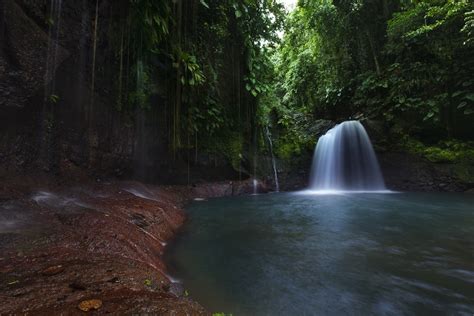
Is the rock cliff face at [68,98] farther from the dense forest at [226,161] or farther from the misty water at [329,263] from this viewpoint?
the misty water at [329,263]

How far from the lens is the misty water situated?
7.77 feet

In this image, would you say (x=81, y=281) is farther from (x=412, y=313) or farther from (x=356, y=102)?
(x=356, y=102)

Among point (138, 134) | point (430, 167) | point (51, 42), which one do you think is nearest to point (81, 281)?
point (51, 42)

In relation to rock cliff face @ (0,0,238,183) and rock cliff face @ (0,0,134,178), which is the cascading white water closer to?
rock cliff face @ (0,0,238,183)

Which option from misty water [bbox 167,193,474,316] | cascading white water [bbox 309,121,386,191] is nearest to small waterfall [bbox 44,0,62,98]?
misty water [bbox 167,193,474,316]

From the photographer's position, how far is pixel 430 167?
1021 centimetres

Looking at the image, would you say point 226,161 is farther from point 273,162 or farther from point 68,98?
point 68,98

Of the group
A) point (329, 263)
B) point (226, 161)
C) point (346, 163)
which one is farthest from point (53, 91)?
point (346, 163)

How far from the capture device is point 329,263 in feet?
10.8

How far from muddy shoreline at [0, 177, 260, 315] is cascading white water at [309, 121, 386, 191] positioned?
25.9ft

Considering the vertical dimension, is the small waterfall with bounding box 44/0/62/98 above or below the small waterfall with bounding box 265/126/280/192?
above

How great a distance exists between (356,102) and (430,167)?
4.55 meters

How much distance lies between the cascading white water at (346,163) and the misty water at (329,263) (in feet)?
17.1

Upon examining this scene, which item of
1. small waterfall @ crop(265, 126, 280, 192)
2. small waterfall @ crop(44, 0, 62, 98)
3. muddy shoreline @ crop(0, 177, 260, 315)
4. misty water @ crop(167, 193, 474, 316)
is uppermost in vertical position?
small waterfall @ crop(44, 0, 62, 98)
